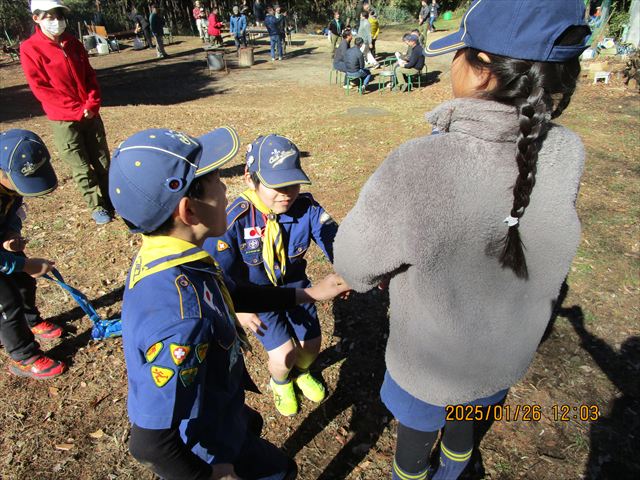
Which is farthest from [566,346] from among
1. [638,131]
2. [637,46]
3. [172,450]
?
[637,46]

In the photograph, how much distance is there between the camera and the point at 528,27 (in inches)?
42.6

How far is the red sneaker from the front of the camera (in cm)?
371

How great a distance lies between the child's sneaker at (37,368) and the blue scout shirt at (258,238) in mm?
1911

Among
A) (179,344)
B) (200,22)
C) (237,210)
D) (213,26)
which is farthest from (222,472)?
(200,22)

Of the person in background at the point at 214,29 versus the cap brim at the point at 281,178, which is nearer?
the cap brim at the point at 281,178

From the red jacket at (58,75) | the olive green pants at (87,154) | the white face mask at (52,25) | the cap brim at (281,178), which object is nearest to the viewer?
the cap brim at (281,178)

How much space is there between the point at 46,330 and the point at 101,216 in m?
2.17

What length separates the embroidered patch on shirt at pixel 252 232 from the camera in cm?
255

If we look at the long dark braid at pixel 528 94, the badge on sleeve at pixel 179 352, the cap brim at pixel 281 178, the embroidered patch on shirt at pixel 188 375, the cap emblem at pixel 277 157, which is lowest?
the embroidered patch on shirt at pixel 188 375

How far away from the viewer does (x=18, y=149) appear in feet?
9.56

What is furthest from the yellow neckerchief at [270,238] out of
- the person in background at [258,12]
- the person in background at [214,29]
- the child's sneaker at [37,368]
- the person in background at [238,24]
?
the person in background at [258,12]

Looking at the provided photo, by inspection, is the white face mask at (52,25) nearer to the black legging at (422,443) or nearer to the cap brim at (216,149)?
the cap brim at (216,149)

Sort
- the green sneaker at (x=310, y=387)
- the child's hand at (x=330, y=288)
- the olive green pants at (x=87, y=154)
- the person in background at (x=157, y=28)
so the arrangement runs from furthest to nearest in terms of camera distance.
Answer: the person in background at (x=157, y=28) → the olive green pants at (x=87, y=154) → the green sneaker at (x=310, y=387) → the child's hand at (x=330, y=288)

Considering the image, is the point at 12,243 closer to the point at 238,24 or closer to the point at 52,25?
the point at 52,25
